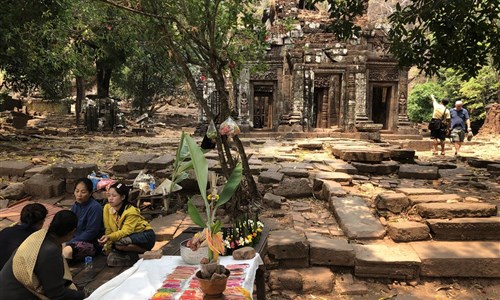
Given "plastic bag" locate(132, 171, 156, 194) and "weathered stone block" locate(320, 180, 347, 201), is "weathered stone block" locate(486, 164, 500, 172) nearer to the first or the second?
"weathered stone block" locate(320, 180, 347, 201)

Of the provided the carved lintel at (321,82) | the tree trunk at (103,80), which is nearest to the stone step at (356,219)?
the carved lintel at (321,82)

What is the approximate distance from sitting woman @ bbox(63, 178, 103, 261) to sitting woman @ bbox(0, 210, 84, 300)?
134cm

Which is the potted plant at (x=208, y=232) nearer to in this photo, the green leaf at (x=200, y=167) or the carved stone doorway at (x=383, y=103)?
the green leaf at (x=200, y=167)

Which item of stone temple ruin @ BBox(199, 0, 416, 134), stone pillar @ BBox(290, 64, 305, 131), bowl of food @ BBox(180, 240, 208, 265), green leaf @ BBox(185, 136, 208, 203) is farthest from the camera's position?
stone temple ruin @ BBox(199, 0, 416, 134)

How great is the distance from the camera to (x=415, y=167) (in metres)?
7.84

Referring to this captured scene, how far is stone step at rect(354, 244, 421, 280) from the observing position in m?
4.18

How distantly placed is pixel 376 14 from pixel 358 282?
1896 inches

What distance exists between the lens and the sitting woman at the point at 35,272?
8.07ft

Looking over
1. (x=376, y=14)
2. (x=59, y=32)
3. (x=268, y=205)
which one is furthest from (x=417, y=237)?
(x=376, y=14)

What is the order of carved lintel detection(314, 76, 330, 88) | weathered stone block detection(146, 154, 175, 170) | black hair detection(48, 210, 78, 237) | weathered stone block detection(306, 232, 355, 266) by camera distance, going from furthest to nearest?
carved lintel detection(314, 76, 330, 88) < weathered stone block detection(146, 154, 175, 170) < weathered stone block detection(306, 232, 355, 266) < black hair detection(48, 210, 78, 237)

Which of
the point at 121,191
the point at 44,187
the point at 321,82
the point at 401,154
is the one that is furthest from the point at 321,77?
the point at 121,191

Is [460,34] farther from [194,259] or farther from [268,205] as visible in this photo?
[194,259]

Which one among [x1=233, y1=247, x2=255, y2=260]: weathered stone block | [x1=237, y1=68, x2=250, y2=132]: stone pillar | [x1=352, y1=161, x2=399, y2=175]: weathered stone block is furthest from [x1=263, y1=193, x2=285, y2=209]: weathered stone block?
[x1=237, y1=68, x2=250, y2=132]: stone pillar

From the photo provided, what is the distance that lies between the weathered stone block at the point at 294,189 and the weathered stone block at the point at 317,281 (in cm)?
235
